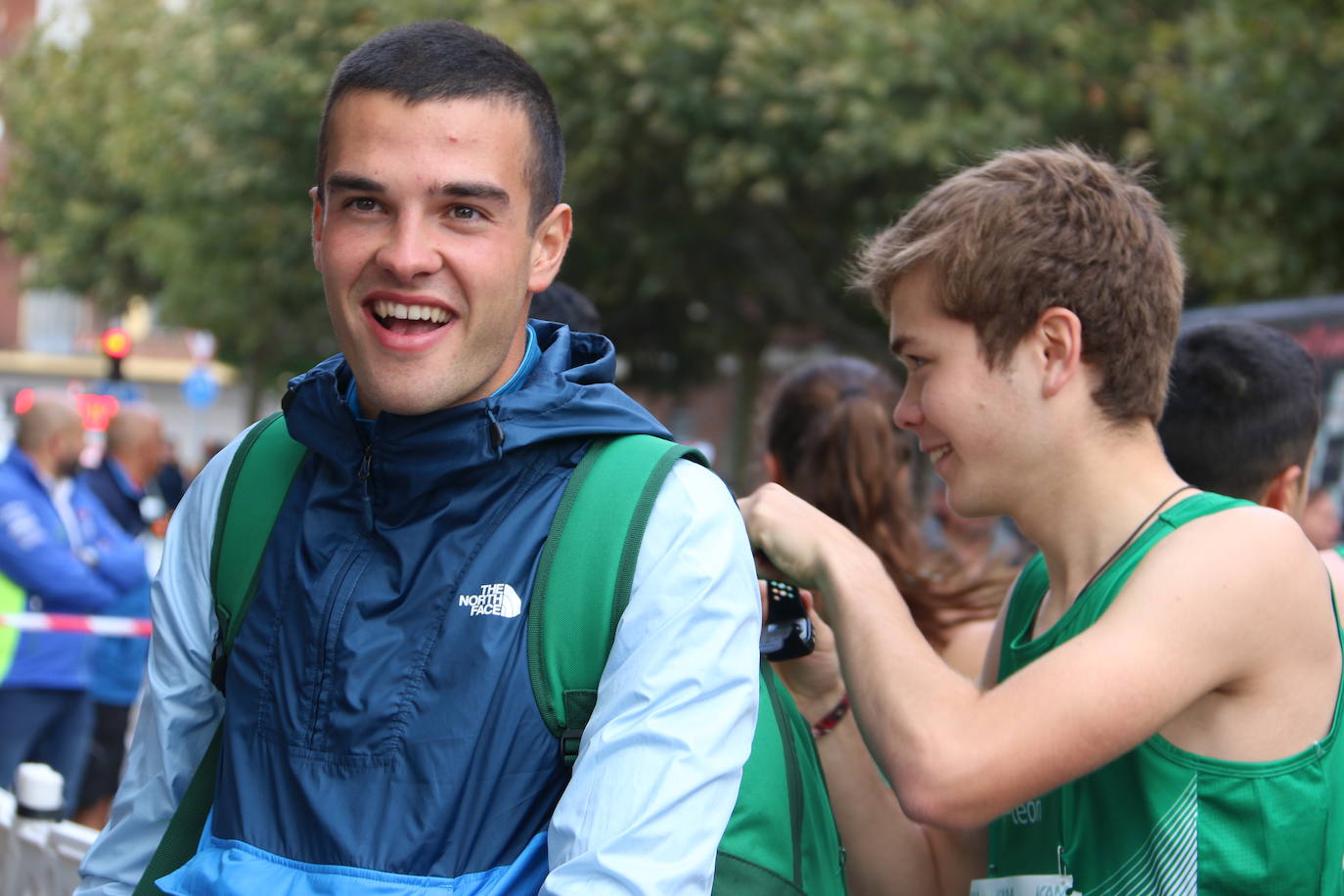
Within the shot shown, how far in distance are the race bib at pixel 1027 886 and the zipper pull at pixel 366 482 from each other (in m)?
1.08

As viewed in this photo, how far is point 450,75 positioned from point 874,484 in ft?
6.35

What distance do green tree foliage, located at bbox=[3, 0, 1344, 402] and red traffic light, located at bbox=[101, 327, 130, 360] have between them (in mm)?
1821

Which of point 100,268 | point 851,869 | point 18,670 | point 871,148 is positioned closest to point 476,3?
point 871,148

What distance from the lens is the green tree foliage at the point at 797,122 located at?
11281 millimetres

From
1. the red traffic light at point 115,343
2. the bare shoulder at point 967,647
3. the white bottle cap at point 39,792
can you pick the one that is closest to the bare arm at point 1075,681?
the bare shoulder at point 967,647

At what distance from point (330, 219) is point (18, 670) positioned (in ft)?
16.4

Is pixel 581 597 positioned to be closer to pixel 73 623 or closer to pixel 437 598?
pixel 437 598

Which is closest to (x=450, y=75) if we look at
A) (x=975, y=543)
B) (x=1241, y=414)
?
(x=1241, y=414)

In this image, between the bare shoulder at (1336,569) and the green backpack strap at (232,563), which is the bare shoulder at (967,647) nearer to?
the bare shoulder at (1336,569)

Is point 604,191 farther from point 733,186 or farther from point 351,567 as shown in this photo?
point 351,567

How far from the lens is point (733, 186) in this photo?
13.9 metres

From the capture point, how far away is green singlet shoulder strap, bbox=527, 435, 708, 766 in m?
1.70

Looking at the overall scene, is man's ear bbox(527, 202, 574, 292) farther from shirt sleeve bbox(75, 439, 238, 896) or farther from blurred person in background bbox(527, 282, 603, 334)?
blurred person in background bbox(527, 282, 603, 334)

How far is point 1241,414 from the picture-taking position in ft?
8.51
